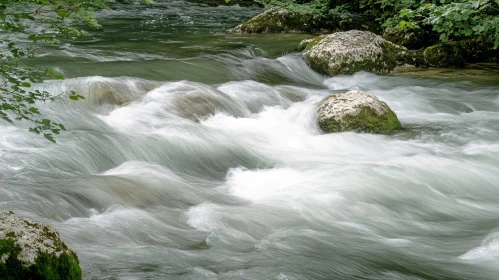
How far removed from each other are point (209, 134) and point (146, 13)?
11.1m

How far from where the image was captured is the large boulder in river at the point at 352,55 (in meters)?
10.9

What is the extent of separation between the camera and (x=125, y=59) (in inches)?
393

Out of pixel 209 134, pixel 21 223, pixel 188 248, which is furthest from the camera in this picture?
pixel 209 134

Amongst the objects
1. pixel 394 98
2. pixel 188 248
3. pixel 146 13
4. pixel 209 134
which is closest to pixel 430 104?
pixel 394 98

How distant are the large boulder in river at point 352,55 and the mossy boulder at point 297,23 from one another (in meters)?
3.14

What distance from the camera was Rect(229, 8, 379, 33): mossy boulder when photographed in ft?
46.3

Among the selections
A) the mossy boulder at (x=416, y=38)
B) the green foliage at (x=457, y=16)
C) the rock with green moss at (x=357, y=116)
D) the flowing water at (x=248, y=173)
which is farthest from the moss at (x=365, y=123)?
the mossy boulder at (x=416, y=38)

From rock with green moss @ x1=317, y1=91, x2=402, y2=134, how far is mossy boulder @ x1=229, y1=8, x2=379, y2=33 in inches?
266

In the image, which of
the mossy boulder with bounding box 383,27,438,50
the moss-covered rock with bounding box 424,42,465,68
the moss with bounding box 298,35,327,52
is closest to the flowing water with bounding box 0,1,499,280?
the moss-covered rock with bounding box 424,42,465,68

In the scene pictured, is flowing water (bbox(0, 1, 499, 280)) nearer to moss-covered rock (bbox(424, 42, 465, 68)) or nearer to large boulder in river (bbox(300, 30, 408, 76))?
large boulder in river (bbox(300, 30, 408, 76))

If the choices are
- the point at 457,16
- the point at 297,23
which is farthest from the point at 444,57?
the point at 297,23

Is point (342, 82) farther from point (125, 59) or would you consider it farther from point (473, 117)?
point (125, 59)

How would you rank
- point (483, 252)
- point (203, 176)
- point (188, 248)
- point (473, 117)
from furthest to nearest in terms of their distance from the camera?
point (473, 117), point (203, 176), point (483, 252), point (188, 248)

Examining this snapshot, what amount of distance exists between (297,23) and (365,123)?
7.50 metres
